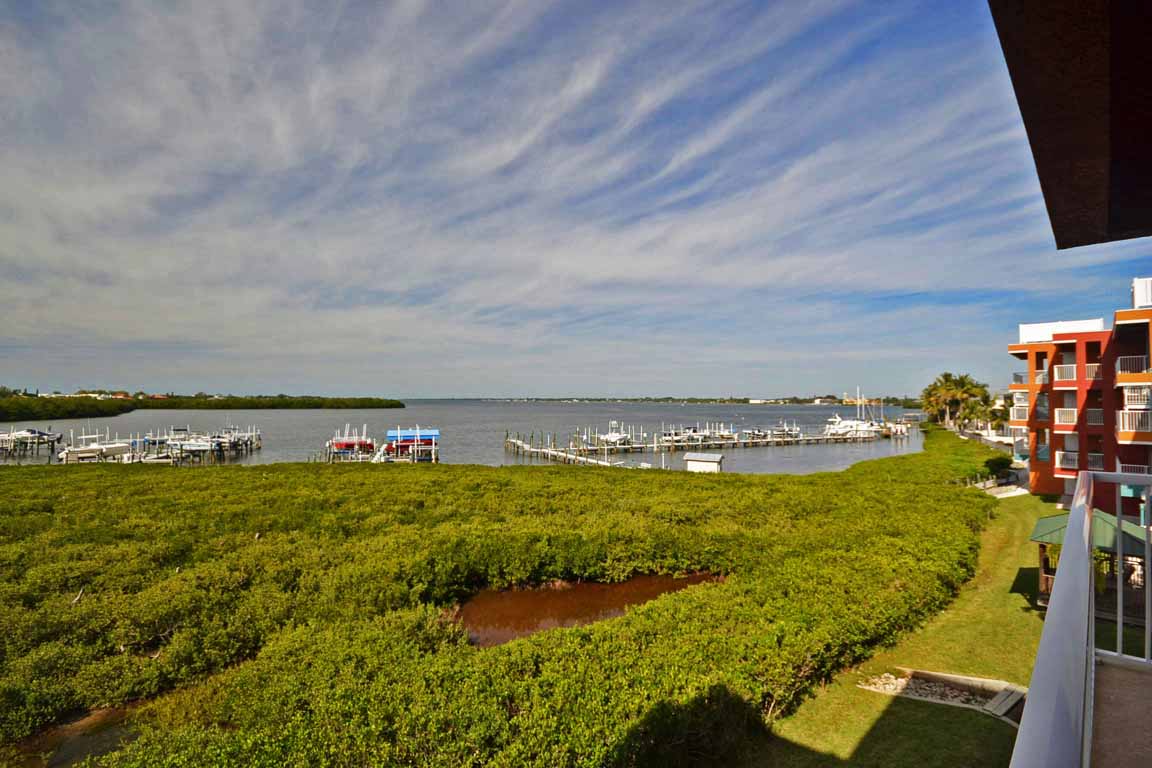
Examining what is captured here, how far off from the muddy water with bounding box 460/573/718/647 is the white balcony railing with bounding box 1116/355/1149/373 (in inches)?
673

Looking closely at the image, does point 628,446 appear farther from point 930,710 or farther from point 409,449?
point 930,710

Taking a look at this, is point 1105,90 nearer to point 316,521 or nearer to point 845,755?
point 845,755

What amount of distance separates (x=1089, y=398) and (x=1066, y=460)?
244 cm

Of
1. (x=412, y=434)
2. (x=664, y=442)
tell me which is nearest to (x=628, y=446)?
(x=664, y=442)

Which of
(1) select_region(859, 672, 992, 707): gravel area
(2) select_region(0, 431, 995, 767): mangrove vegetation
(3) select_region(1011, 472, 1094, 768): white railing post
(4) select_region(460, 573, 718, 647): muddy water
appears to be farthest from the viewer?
(4) select_region(460, 573, 718, 647): muddy water

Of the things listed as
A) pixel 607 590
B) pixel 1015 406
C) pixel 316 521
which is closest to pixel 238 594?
pixel 316 521

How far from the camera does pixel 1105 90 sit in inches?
58.4

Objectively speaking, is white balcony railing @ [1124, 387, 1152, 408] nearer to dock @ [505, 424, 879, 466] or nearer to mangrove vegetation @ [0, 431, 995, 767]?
mangrove vegetation @ [0, 431, 995, 767]

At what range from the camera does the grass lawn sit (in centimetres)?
644

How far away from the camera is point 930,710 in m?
7.36

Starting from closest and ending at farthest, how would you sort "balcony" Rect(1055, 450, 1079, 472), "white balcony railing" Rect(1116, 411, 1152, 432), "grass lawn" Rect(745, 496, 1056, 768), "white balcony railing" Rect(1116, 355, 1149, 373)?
1. "grass lawn" Rect(745, 496, 1056, 768)
2. "white balcony railing" Rect(1116, 411, 1152, 432)
3. "white balcony railing" Rect(1116, 355, 1149, 373)
4. "balcony" Rect(1055, 450, 1079, 472)

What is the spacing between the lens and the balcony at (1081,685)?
93cm

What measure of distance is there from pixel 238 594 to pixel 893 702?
10.1 meters

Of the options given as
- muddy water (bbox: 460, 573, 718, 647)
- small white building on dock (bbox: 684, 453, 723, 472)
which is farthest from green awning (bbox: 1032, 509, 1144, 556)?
small white building on dock (bbox: 684, 453, 723, 472)
